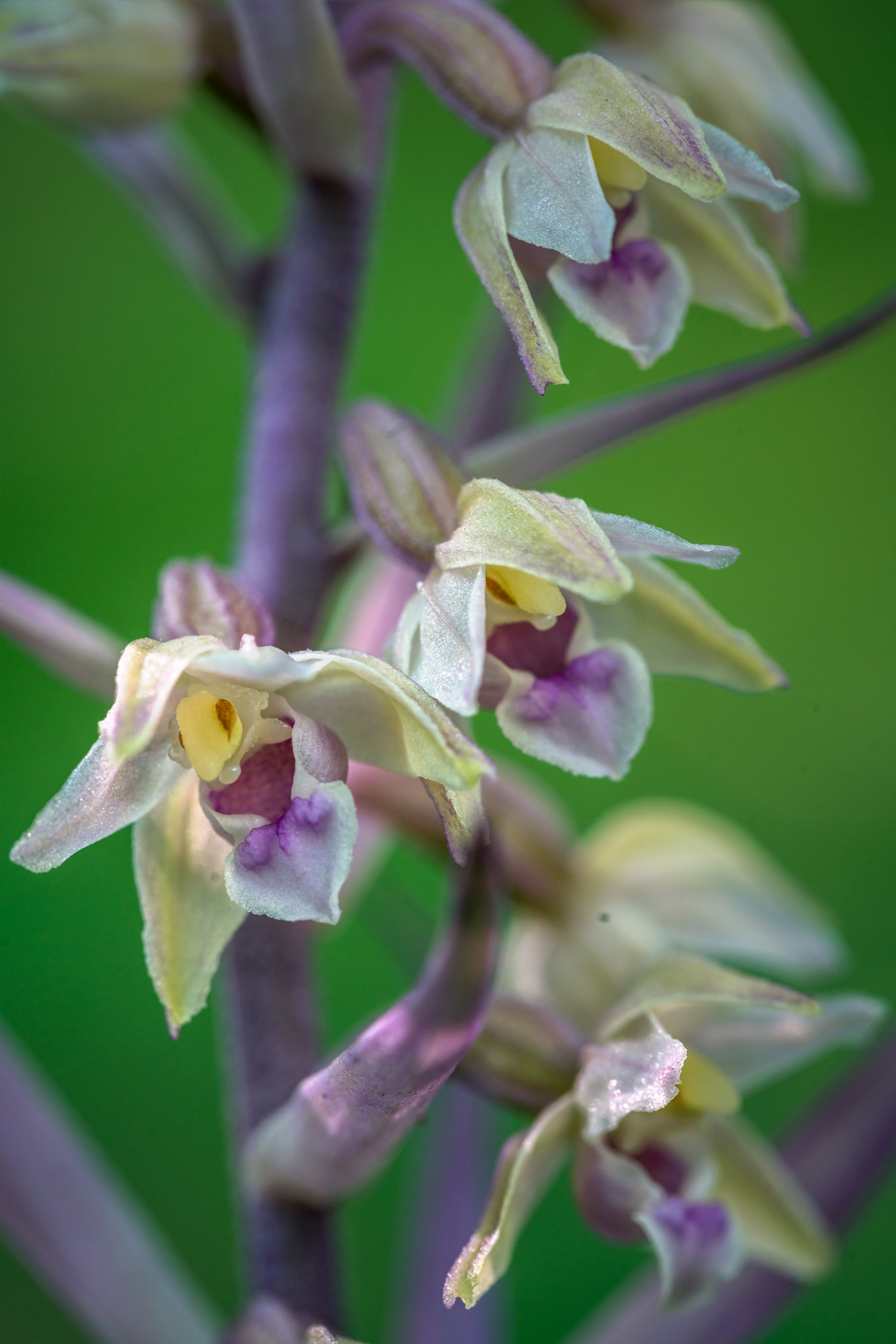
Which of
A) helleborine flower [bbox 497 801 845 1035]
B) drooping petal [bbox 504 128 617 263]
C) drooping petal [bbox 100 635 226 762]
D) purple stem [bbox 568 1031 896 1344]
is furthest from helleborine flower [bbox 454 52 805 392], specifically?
purple stem [bbox 568 1031 896 1344]

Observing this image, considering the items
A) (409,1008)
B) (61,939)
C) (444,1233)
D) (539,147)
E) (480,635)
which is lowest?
(61,939)

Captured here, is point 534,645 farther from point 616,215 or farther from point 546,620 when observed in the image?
point 616,215

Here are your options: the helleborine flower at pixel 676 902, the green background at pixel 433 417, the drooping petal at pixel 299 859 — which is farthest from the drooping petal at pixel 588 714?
the green background at pixel 433 417

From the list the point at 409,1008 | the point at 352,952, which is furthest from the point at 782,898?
the point at 352,952

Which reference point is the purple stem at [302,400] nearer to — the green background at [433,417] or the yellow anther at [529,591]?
the yellow anther at [529,591]

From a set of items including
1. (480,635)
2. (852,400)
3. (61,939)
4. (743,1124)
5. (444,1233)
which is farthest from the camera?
(852,400)

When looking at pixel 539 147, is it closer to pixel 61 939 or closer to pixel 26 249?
pixel 61 939

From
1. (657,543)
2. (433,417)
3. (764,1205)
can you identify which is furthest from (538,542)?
(433,417)
